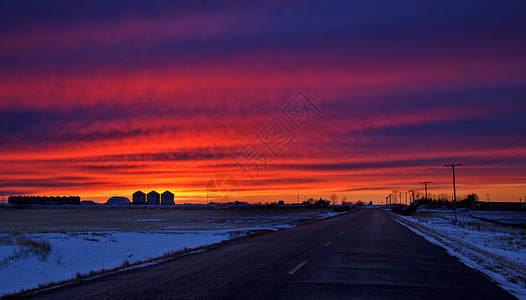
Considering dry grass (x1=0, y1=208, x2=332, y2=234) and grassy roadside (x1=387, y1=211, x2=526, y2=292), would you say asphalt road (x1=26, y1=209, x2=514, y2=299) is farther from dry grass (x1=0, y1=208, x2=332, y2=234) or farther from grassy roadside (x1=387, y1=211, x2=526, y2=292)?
dry grass (x1=0, y1=208, x2=332, y2=234)

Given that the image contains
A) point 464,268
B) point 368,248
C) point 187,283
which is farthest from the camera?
point 368,248

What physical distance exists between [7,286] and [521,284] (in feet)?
41.8

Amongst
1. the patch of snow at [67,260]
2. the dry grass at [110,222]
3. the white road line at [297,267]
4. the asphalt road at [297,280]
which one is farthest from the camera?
the dry grass at [110,222]

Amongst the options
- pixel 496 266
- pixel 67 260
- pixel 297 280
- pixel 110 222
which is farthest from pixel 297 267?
pixel 110 222

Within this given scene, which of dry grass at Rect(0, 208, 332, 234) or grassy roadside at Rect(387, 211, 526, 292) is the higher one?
grassy roadside at Rect(387, 211, 526, 292)

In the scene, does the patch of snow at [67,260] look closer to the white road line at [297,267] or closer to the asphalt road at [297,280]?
the asphalt road at [297,280]

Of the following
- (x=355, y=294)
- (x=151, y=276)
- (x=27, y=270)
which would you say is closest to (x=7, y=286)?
(x=27, y=270)

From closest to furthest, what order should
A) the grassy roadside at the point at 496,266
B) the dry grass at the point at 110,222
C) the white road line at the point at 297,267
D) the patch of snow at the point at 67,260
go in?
the grassy roadside at the point at 496,266
the white road line at the point at 297,267
the patch of snow at the point at 67,260
the dry grass at the point at 110,222

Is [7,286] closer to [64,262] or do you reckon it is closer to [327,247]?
[64,262]

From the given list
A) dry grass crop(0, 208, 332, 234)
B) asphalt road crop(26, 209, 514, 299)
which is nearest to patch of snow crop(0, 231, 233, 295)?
asphalt road crop(26, 209, 514, 299)

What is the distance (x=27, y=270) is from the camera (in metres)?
13.0

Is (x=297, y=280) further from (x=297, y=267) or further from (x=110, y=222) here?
(x=110, y=222)

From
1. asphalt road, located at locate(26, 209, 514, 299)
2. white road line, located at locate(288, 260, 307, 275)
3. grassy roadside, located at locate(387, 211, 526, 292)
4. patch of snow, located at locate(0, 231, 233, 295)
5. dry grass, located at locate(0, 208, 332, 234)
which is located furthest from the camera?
dry grass, located at locate(0, 208, 332, 234)

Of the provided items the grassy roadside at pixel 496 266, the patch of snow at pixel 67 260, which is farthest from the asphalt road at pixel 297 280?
the patch of snow at pixel 67 260
